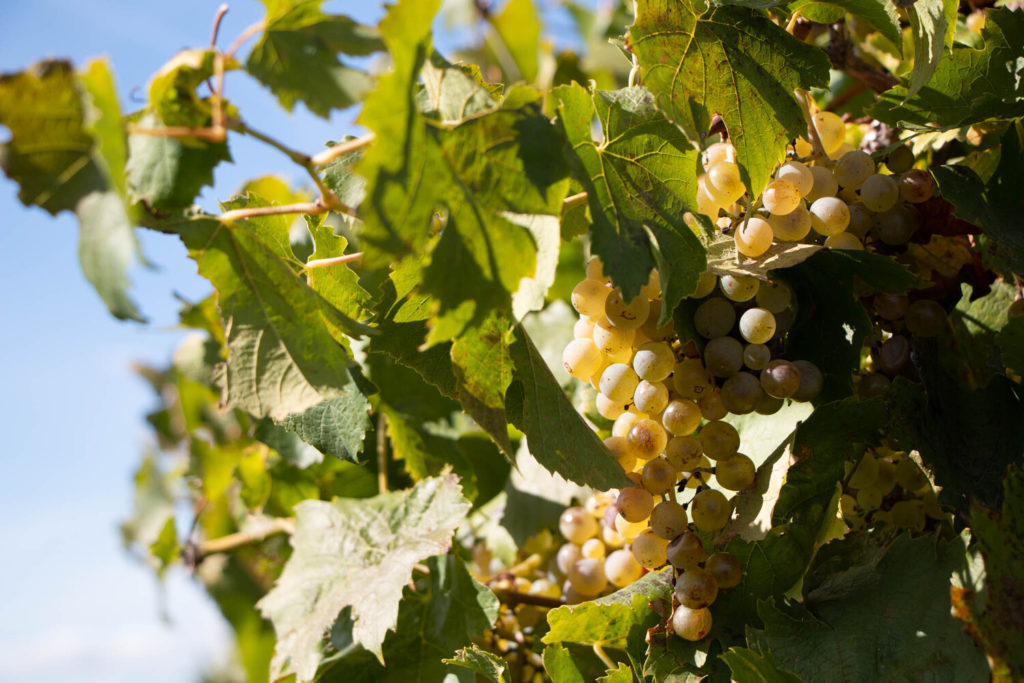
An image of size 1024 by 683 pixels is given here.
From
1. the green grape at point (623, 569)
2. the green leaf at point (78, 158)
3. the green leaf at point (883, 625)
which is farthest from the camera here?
the green grape at point (623, 569)

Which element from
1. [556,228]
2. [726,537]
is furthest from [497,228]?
[726,537]

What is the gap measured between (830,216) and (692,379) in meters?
0.17

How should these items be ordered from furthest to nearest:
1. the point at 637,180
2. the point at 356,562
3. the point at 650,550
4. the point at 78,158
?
the point at 356,562 → the point at 650,550 → the point at 637,180 → the point at 78,158

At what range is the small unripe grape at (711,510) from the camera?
670 mm

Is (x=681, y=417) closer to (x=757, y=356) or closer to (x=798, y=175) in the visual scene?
(x=757, y=356)

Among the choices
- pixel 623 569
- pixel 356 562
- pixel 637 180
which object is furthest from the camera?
pixel 356 562

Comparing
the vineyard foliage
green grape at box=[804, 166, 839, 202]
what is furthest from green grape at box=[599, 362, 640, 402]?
green grape at box=[804, 166, 839, 202]

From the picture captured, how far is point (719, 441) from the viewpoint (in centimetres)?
66

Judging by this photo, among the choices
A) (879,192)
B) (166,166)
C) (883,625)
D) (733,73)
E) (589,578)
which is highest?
(166,166)

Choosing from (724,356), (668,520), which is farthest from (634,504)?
(724,356)

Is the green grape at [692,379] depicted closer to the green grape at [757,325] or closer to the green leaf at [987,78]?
the green grape at [757,325]

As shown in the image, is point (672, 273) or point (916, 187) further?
point (916, 187)

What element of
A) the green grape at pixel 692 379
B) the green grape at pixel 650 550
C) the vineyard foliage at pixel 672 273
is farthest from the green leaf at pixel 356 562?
the green grape at pixel 692 379

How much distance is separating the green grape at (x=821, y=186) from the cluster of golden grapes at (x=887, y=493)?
0.22 meters
